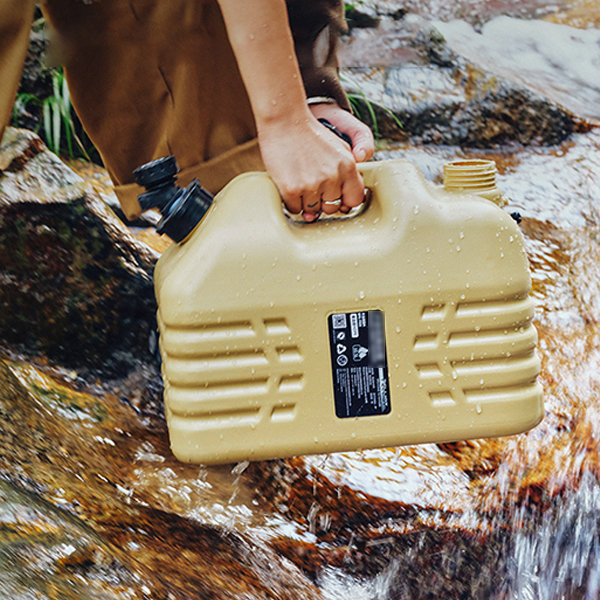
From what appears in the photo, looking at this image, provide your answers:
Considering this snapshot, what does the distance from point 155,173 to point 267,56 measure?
0.30 m

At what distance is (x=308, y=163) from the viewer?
1.18 m

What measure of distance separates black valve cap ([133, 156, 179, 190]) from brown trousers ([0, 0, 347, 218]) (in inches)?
17.4

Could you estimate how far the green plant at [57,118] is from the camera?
123 inches

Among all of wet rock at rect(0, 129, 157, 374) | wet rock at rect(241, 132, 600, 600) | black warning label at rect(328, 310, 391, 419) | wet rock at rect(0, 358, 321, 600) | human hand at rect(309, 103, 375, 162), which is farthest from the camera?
wet rock at rect(0, 129, 157, 374)

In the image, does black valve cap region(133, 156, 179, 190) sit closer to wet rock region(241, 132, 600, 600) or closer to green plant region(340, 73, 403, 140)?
wet rock region(241, 132, 600, 600)

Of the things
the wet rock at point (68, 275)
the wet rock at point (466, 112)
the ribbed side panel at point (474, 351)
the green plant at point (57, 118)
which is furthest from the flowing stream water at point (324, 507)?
the wet rock at point (466, 112)

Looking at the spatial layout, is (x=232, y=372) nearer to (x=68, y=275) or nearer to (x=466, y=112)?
(x=68, y=275)

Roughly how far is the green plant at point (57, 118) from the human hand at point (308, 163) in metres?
2.21

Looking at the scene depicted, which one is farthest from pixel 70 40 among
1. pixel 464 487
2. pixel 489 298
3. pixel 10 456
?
pixel 464 487

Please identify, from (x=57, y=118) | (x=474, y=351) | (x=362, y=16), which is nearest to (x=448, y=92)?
(x=362, y=16)

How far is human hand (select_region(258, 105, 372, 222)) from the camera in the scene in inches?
46.4

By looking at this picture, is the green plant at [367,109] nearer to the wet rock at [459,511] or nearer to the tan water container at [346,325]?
the wet rock at [459,511]

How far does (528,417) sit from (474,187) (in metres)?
0.47

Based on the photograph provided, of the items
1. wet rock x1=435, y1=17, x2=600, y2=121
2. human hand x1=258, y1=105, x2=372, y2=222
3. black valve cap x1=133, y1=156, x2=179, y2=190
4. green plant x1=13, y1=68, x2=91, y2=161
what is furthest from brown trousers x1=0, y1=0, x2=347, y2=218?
wet rock x1=435, y1=17, x2=600, y2=121
